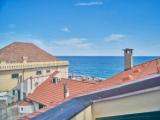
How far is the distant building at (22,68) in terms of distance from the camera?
10.6 m

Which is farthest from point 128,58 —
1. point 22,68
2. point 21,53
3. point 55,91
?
point 21,53

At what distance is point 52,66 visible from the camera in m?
15.6

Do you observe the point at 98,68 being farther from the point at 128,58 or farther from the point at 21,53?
the point at 128,58

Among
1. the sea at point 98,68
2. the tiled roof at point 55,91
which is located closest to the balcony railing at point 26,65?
the tiled roof at point 55,91

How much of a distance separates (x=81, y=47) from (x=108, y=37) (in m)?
7.62

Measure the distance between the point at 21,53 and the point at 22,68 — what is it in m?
2.04

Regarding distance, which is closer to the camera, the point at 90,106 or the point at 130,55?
the point at 90,106

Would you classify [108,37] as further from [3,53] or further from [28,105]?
[28,105]

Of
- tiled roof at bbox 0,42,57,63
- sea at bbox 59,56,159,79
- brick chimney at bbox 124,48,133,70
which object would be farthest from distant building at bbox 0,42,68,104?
sea at bbox 59,56,159,79

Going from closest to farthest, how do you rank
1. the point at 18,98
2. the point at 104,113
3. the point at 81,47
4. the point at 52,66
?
1. the point at 104,113
2. the point at 18,98
3. the point at 52,66
4. the point at 81,47

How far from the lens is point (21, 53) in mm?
15344

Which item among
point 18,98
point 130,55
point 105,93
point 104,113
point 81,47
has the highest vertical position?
point 81,47

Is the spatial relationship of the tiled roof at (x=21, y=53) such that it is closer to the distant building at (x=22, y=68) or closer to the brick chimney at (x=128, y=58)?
the distant building at (x=22, y=68)

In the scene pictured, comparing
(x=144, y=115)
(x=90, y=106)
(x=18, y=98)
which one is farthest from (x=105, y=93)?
(x=18, y=98)
